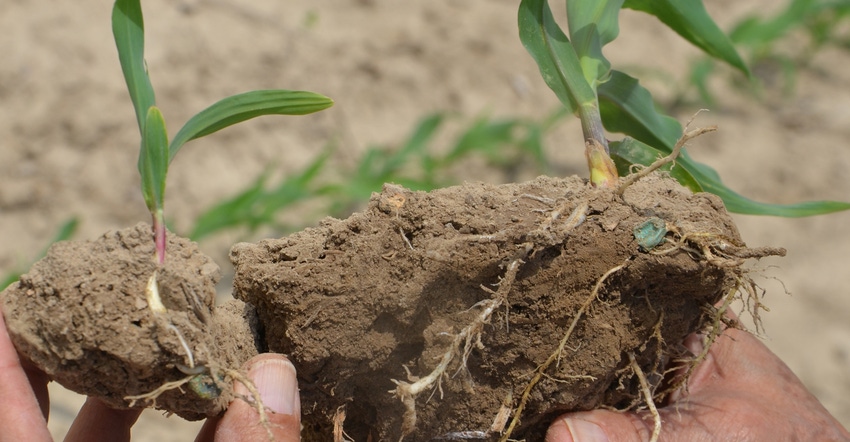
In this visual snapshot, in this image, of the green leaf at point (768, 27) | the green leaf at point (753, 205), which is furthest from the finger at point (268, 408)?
the green leaf at point (768, 27)

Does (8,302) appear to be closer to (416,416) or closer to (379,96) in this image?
(416,416)

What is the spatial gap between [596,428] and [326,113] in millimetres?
2305

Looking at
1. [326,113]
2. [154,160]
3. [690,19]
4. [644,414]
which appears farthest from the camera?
[326,113]

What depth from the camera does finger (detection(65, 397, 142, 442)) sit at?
1.44 m

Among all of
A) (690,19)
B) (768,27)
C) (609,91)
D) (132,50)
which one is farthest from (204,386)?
(768,27)

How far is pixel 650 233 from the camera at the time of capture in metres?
1.17

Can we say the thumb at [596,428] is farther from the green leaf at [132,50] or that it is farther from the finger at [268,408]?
the green leaf at [132,50]

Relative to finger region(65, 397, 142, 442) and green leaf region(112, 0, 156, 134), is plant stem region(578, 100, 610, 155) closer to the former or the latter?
green leaf region(112, 0, 156, 134)

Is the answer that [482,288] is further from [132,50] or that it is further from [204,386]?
[132,50]

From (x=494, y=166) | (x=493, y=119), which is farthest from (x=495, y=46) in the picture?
(x=494, y=166)

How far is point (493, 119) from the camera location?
3.43m

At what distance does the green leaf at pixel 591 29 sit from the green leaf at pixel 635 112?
4cm

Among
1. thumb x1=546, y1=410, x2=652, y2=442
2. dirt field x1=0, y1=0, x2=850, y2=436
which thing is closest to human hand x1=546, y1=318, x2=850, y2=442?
thumb x1=546, y1=410, x2=652, y2=442

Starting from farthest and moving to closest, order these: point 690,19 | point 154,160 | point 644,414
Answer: point 690,19
point 644,414
point 154,160
